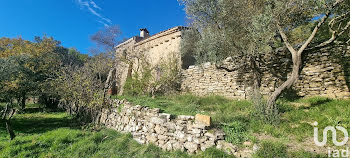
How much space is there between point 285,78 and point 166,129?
221 inches

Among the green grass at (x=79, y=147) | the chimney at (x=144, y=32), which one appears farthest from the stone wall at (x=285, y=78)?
the chimney at (x=144, y=32)

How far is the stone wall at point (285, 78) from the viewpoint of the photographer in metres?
5.48

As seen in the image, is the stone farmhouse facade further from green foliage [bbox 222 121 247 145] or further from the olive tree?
green foliage [bbox 222 121 247 145]

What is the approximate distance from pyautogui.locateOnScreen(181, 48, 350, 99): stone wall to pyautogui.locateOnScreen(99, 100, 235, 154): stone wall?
430 cm

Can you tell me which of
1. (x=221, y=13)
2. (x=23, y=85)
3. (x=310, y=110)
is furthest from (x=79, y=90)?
(x=310, y=110)

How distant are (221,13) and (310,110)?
194 inches

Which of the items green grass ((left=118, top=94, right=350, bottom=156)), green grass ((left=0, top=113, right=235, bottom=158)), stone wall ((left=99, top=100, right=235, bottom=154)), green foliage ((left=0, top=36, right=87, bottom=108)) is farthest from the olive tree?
green foliage ((left=0, top=36, right=87, bottom=108))

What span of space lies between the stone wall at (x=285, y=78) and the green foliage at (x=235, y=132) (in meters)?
3.69

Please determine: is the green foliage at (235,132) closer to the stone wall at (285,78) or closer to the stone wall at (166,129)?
the stone wall at (166,129)

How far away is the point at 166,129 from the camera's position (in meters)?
4.97

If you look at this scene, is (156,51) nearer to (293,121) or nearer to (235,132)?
(235,132)

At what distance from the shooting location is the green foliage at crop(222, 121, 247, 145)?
3773 mm

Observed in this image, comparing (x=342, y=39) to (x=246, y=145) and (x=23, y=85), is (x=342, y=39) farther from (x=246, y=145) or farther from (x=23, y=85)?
(x=23, y=85)

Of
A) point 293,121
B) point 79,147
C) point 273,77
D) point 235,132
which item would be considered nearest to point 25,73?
point 79,147
